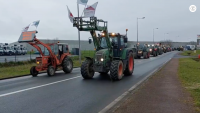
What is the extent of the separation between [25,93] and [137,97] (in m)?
4.92

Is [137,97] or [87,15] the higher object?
[87,15]

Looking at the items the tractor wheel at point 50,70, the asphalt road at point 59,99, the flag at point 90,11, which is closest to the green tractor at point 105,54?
the flag at point 90,11

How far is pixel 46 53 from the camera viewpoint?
1909 centimetres

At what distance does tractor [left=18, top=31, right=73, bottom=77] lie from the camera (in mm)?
17547

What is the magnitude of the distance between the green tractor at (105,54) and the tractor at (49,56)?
12.4 ft

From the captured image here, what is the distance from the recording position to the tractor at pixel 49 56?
Answer: 1755 cm

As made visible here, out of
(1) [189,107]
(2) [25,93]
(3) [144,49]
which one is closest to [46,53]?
(2) [25,93]

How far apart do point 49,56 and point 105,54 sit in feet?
17.8

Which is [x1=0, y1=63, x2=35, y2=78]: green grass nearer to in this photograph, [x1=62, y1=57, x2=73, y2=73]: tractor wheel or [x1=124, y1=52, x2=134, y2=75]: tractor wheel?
[x1=62, y1=57, x2=73, y2=73]: tractor wheel

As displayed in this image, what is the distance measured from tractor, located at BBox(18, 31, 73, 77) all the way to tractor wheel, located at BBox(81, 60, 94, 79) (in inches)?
139

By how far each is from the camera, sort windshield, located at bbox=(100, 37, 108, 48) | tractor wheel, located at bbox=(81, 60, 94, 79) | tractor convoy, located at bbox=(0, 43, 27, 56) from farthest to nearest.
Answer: tractor convoy, located at bbox=(0, 43, 27, 56) < windshield, located at bbox=(100, 37, 108, 48) < tractor wheel, located at bbox=(81, 60, 94, 79)

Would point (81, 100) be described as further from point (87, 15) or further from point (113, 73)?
point (87, 15)

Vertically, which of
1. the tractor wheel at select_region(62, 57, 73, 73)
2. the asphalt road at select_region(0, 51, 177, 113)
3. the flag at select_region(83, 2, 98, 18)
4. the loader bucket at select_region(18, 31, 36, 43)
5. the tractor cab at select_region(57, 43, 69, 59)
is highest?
the flag at select_region(83, 2, 98, 18)

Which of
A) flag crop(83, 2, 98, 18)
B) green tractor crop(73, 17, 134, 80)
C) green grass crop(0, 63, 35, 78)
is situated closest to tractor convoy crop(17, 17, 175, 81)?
green tractor crop(73, 17, 134, 80)
